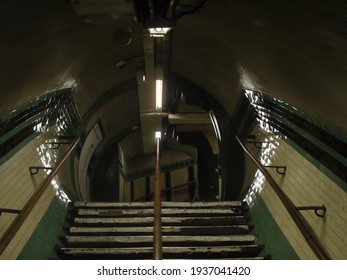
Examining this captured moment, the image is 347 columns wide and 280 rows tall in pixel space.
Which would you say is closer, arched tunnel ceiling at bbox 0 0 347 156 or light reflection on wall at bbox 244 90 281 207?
arched tunnel ceiling at bbox 0 0 347 156

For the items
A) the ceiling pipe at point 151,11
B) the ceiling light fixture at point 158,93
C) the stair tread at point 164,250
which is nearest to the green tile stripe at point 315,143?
the stair tread at point 164,250

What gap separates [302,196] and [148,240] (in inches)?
76.9

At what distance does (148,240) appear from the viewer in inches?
173

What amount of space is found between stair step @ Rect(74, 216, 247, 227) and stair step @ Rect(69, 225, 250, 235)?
7.1 inches

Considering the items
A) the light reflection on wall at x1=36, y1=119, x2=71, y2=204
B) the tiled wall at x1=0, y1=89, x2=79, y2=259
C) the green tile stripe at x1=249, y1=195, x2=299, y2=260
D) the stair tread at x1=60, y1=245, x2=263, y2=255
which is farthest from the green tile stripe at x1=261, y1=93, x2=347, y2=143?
the light reflection on wall at x1=36, y1=119, x2=71, y2=204

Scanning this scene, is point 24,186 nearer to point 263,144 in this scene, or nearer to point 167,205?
point 167,205

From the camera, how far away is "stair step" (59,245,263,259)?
13.3 feet

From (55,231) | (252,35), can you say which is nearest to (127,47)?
(252,35)

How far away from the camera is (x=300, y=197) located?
385cm

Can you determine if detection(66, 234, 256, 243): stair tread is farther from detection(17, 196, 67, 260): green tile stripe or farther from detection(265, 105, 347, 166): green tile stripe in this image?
detection(265, 105, 347, 166): green tile stripe

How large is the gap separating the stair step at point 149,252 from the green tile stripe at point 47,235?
0.19 metres

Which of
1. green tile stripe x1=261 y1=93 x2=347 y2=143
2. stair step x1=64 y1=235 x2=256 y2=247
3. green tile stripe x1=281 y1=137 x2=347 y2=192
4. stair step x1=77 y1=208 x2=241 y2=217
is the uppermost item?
green tile stripe x1=261 y1=93 x2=347 y2=143

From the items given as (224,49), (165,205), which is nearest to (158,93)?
(224,49)

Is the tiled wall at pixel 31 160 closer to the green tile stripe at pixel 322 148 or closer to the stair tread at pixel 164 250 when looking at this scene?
the stair tread at pixel 164 250
